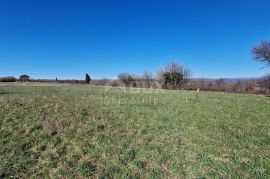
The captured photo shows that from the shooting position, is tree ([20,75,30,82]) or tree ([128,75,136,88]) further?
tree ([20,75,30,82])

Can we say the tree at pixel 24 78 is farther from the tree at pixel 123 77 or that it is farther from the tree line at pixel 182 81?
the tree at pixel 123 77

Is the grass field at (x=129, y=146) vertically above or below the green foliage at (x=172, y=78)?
below

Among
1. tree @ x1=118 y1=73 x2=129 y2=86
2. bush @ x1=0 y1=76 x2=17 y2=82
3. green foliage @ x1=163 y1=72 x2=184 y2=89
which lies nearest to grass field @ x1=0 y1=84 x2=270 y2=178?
green foliage @ x1=163 y1=72 x2=184 y2=89

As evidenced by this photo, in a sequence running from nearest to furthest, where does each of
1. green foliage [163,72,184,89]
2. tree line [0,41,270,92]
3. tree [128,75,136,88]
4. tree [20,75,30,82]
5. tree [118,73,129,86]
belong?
tree line [0,41,270,92], green foliage [163,72,184,89], tree [128,75,136,88], tree [118,73,129,86], tree [20,75,30,82]

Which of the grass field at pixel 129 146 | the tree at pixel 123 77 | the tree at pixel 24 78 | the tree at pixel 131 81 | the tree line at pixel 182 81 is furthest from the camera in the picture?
the tree at pixel 24 78

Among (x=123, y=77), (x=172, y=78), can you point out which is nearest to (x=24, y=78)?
(x=123, y=77)

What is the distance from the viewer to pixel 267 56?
22.1 m

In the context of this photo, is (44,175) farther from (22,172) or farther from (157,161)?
(157,161)

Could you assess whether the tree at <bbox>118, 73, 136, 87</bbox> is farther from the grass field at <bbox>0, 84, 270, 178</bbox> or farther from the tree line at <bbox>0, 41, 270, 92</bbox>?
the grass field at <bbox>0, 84, 270, 178</bbox>

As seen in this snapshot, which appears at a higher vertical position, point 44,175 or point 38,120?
point 38,120

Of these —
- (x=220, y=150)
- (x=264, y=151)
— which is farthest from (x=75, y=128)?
(x=264, y=151)

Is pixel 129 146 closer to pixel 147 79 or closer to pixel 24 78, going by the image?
pixel 147 79

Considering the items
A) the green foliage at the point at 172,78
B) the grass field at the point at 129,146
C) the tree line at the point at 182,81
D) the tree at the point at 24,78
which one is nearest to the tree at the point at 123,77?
the tree line at the point at 182,81

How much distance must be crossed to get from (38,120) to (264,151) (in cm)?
769
